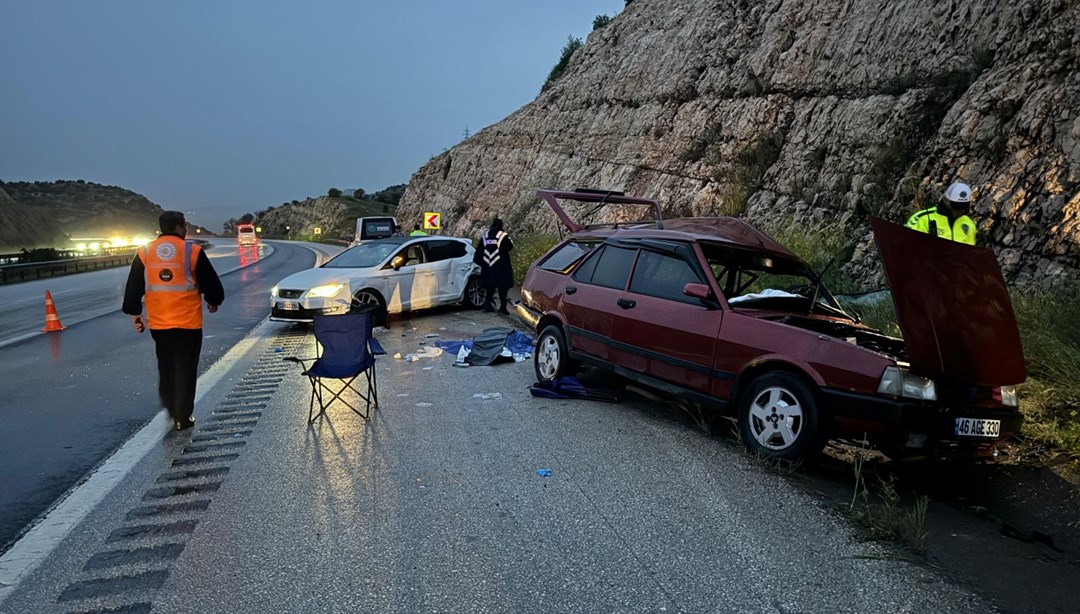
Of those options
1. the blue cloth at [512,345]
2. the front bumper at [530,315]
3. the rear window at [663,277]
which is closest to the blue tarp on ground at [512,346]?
the blue cloth at [512,345]

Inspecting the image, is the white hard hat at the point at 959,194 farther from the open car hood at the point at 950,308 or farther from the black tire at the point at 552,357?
the black tire at the point at 552,357

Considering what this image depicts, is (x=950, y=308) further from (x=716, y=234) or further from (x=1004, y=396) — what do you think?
(x=716, y=234)

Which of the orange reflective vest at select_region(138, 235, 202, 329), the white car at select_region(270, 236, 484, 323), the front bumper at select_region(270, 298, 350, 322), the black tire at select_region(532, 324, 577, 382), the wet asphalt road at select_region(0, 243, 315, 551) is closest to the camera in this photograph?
the wet asphalt road at select_region(0, 243, 315, 551)

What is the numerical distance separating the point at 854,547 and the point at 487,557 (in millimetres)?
1975

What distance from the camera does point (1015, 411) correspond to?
184 inches

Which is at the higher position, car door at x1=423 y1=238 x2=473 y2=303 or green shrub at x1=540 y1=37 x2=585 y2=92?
green shrub at x1=540 y1=37 x2=585 y2=92

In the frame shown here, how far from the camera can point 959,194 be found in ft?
20.7

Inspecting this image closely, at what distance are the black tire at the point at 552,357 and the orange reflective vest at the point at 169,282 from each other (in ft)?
11.4

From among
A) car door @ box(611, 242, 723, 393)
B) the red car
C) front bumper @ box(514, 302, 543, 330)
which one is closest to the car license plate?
the red car

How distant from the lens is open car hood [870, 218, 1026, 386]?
4.41m

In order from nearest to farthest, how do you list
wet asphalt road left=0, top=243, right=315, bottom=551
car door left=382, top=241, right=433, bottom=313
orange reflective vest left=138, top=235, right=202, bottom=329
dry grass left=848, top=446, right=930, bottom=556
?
1. dry grass left=848, top=446, right=930, bottom=556
2. wet asphalt road left=0, top=243, right=315, bottom=551
3. orange reflective vest left=138, top=235, right=202, bottom=329
4. car door left=382, top=241, right=433, bottom=313

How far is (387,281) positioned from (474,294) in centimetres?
221

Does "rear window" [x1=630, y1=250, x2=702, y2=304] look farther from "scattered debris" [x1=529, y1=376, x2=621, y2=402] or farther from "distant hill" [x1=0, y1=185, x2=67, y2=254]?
"distant hill" [x1=0, y1=185, x2=67, y2=254]

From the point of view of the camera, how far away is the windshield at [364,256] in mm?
12258
